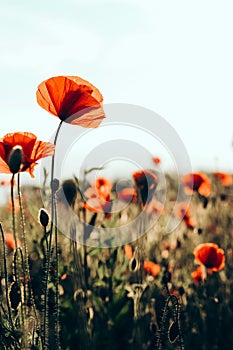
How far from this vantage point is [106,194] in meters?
2.26

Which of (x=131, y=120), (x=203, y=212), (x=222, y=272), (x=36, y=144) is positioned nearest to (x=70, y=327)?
(x=131, y=120)

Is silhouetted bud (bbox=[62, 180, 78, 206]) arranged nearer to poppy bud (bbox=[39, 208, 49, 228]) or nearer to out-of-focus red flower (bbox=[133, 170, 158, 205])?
poppy bud (bbox=[39, 208, 49, 228])

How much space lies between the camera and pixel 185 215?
3.22 m

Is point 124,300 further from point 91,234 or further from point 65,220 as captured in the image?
point 65,220

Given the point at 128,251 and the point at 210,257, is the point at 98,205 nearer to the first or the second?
Result: the point at 128,251

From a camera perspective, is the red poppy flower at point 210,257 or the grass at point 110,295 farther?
the red poppy flower at point 210,257

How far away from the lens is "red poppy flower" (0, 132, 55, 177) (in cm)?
132

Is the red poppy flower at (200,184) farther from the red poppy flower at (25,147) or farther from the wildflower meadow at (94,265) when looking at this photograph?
the red poppy flower at (25,147)

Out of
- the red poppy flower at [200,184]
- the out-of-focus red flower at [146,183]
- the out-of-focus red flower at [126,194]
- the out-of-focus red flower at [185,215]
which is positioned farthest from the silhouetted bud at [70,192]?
the out-of-focus red flower at [185,215]

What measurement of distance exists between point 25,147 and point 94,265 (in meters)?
1.28

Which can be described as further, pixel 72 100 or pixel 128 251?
pixel 128 251

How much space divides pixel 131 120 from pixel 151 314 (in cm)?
92

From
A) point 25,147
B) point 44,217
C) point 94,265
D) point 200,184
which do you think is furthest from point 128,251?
point 25,147

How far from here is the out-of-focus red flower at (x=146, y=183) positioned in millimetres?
2302
